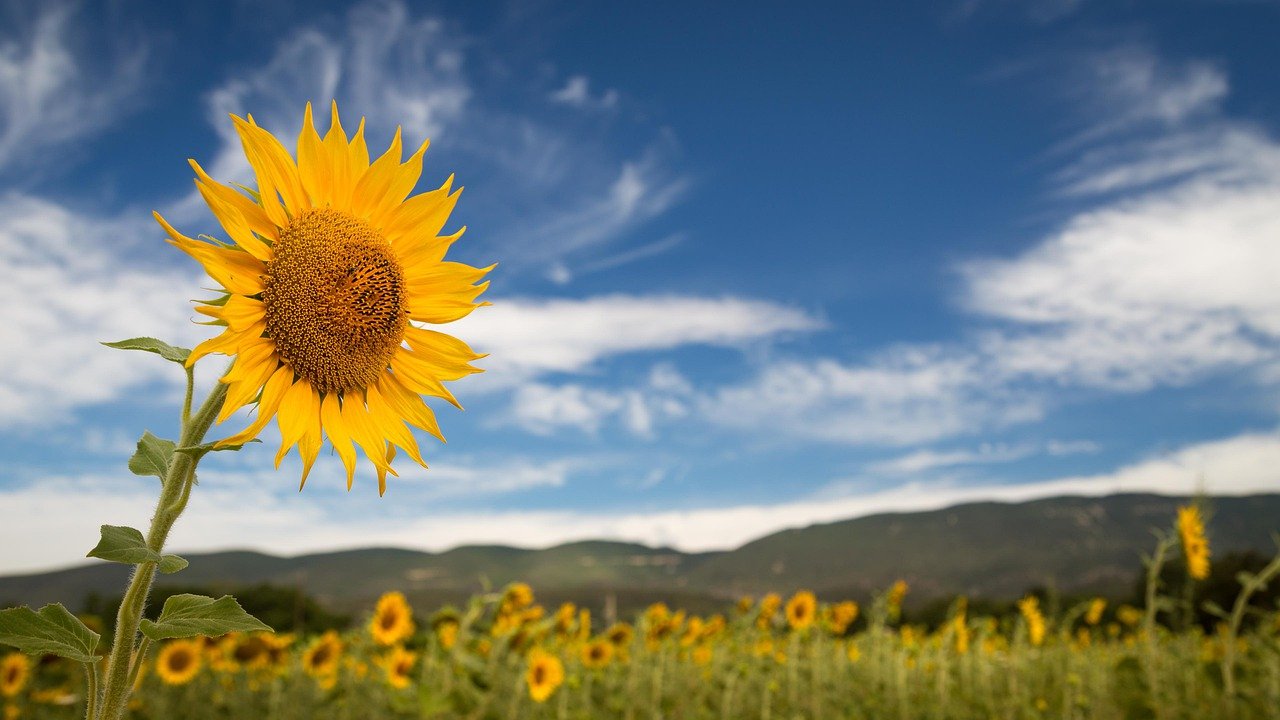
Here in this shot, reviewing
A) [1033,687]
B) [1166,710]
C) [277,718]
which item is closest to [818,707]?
[1166,710]

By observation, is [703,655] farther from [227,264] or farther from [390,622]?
[227,264]

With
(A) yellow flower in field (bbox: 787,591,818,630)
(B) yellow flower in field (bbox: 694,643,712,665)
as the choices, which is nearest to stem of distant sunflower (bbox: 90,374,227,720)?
(A) yellow flower in field (bbox: 787,591,818,630)

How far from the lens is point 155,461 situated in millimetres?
1393

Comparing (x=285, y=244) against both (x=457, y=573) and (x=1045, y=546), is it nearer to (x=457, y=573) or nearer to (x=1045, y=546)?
(x=457, y=573)

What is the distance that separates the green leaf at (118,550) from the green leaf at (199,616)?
13cm

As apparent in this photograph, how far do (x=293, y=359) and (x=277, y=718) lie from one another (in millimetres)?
7416

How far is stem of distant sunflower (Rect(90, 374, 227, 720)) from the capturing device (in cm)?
127

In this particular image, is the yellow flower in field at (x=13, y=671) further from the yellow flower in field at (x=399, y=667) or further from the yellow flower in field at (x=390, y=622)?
the yellow flower in field at (x=399, y=667)

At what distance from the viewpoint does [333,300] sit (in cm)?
159

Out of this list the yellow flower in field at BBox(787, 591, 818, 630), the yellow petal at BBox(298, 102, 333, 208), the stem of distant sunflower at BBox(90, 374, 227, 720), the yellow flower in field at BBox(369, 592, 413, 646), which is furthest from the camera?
the yellow flower in field at BBox(787, 591, 818, 630)

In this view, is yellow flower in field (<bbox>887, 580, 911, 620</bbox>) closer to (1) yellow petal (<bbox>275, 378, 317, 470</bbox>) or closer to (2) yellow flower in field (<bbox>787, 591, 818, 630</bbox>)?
(2) yellow flower in field (<bbox>787, 591, 818, 630</bbox>)

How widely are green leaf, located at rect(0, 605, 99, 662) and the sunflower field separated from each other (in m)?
3.83

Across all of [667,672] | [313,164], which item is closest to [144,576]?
[313,164]

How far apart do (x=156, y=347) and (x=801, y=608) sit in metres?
8.58
